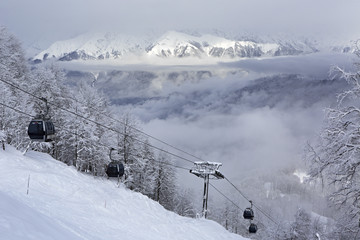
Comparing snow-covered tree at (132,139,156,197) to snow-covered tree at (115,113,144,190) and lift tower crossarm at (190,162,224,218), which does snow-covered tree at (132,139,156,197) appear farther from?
lift tower crossarm at (190,162,224,218)

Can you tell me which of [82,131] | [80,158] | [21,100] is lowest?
[80,158]

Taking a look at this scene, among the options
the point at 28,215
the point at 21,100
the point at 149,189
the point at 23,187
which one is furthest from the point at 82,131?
the point at 28,215

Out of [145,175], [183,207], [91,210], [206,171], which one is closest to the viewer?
[91,210]

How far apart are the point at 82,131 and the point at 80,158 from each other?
3.94 meters

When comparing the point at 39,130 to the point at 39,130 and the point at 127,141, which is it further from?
the point at 127,141

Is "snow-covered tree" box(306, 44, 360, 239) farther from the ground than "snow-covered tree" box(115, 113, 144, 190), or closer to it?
farther from the ground

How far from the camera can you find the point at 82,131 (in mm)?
36562

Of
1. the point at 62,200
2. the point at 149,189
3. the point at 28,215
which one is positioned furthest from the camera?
the point at 149,189

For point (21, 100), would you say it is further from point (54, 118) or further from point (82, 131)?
point (82, 131)

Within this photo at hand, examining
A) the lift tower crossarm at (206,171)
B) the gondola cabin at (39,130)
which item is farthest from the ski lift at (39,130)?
the lift tower crossarm at (206,171)

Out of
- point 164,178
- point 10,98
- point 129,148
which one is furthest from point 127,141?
point 10,98

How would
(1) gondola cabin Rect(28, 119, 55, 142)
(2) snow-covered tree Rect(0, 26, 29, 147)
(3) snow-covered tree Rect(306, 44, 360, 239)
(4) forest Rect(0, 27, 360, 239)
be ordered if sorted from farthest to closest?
(2) snow-covered tree Rect(0, 26, 29, 147) → (1) gondola cabin Rect(28, 119, 55, 142) → (4) forest Rect(0, 27, 360, 239) → (3) snow-covered tree Rect(306, 44, 360, 239)

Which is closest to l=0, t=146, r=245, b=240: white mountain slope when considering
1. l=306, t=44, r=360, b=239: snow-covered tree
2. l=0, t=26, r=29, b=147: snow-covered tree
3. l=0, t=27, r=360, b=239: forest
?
l=0, t=27, r=360, b=239: forest

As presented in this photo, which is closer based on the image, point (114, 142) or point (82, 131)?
point (82, 131)
